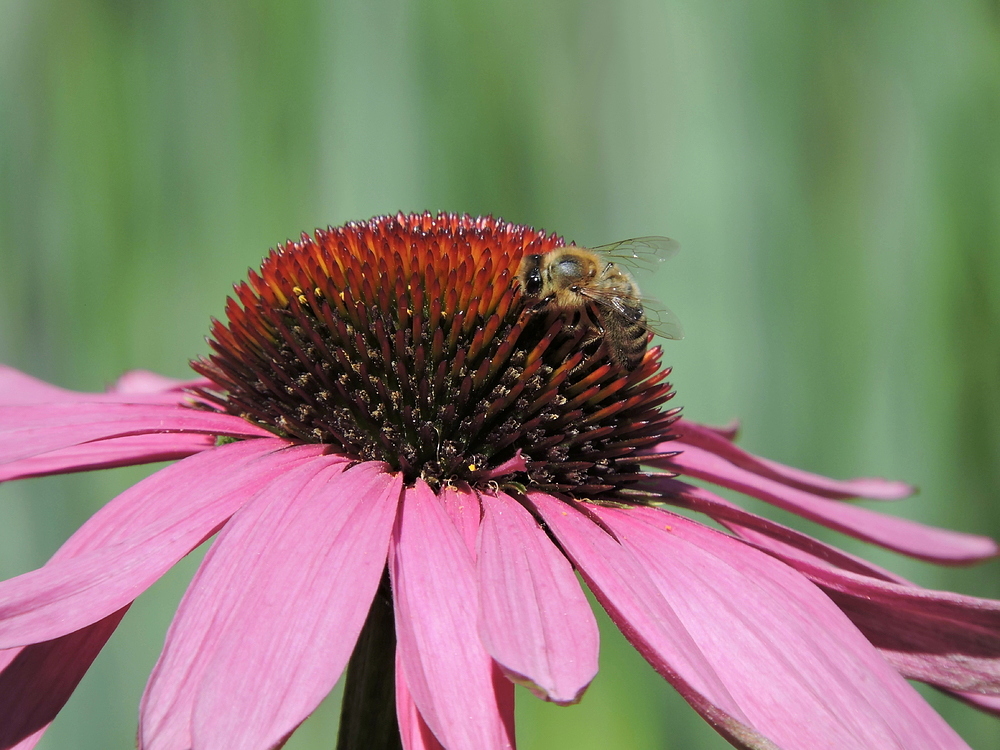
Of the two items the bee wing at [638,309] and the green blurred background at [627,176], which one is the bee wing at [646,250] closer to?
the bee wing at [638,309]

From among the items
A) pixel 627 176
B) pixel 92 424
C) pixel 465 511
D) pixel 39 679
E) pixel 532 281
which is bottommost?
pixel 39 679

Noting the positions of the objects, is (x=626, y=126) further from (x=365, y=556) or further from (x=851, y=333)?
(x=365, y=556)

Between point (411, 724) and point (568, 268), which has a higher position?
point (568, 268)

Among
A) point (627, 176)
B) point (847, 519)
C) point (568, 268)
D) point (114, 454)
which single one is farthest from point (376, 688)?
point (627, 176)

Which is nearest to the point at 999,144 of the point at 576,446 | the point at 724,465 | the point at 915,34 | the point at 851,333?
the point at 915,34

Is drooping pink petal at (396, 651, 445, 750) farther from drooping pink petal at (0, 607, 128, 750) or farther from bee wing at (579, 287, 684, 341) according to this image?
bee wing at (579, 287, 684, 341)

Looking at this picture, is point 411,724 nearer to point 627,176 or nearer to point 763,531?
point 763,531
